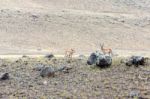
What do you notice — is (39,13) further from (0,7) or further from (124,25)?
(124,25)

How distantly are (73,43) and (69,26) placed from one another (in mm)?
6047

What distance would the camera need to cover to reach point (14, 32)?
204 feet

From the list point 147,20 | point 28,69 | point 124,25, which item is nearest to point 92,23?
point 124,25

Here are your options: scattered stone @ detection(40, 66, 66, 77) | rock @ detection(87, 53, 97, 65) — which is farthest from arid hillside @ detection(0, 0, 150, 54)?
scattered stone @ detection(40, 66, 66, 77)

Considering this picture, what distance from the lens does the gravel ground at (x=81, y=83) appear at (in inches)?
739

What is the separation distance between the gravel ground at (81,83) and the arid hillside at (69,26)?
31.1m

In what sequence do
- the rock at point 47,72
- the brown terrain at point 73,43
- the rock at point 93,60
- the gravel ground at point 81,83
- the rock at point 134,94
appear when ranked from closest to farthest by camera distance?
1. the rock at point 134,94
2. the gravel ground at point 81,83
3. the brown terrain at point 73,43
4. the rock at point 47,72
5. the rock at point 93,60

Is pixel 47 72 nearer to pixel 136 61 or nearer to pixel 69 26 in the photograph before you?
pixel 136 61

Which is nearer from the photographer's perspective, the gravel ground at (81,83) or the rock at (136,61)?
the gravel ground at (81,83)

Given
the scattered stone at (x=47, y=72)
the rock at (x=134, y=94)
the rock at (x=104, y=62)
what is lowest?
the rock at (x=134, y=94)

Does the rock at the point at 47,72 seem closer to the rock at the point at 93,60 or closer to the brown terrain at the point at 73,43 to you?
the brown terrain at the point at 73,43

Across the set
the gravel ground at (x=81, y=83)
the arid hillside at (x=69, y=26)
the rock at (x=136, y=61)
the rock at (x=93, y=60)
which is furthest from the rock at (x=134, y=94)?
the arid hillside at (x=69, y=26)

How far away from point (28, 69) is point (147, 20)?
50923 millimetres

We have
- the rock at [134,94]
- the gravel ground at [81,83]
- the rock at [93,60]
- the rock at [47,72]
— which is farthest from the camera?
the rock at [93,60]
